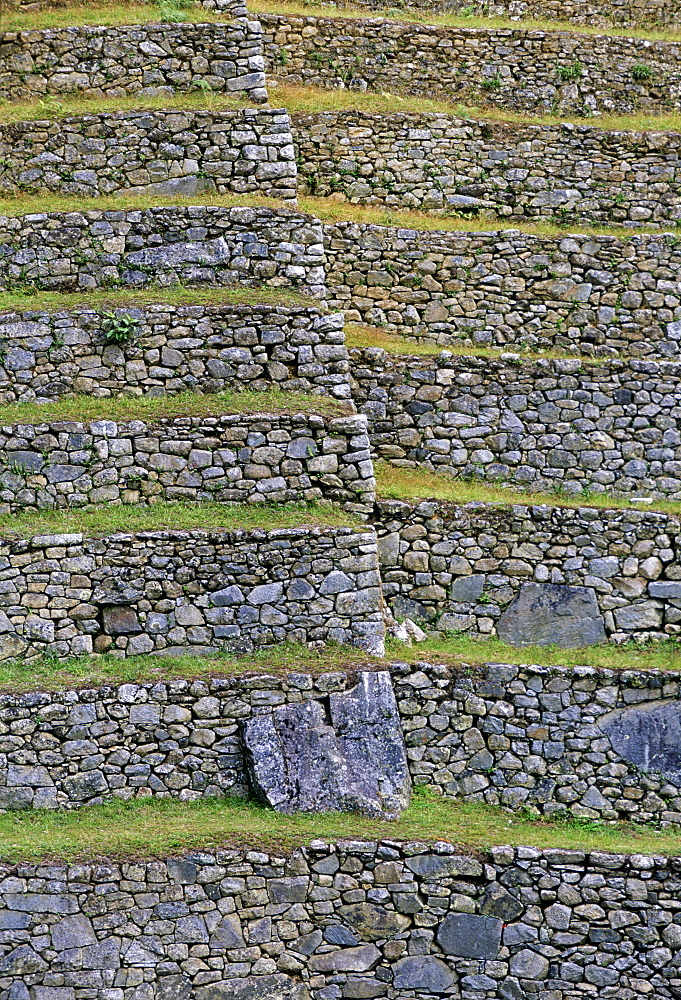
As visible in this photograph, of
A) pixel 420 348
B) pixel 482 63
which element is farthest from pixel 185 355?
pixel 482 63

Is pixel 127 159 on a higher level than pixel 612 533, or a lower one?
higher

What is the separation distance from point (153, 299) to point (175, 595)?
426 centimetres

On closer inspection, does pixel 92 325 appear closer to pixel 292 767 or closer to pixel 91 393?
pixel 91 393

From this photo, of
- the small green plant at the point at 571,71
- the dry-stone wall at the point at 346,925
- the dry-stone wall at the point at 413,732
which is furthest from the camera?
the small green plant at the point at 571,71

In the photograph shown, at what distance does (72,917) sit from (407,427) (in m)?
8.27

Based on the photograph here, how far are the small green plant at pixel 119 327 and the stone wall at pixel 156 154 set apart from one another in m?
2.49

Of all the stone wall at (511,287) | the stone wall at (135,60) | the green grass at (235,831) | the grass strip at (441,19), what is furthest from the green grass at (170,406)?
the grass strip at (441,19)

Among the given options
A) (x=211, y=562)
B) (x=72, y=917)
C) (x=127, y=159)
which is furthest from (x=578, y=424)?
(x=72, y=917)

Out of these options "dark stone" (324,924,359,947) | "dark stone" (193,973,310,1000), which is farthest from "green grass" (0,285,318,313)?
"dark stone" (193,973,310,1000)

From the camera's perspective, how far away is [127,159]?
61.1 ft

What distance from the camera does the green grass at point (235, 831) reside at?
13.7 m

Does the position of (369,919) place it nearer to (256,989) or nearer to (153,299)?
(256,989)

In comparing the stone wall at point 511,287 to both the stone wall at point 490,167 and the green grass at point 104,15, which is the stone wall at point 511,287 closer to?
the stone wall at point 490,167

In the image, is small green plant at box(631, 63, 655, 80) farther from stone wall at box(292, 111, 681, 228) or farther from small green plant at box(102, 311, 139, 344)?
small green plant at box(102, 311, 139, 344)
